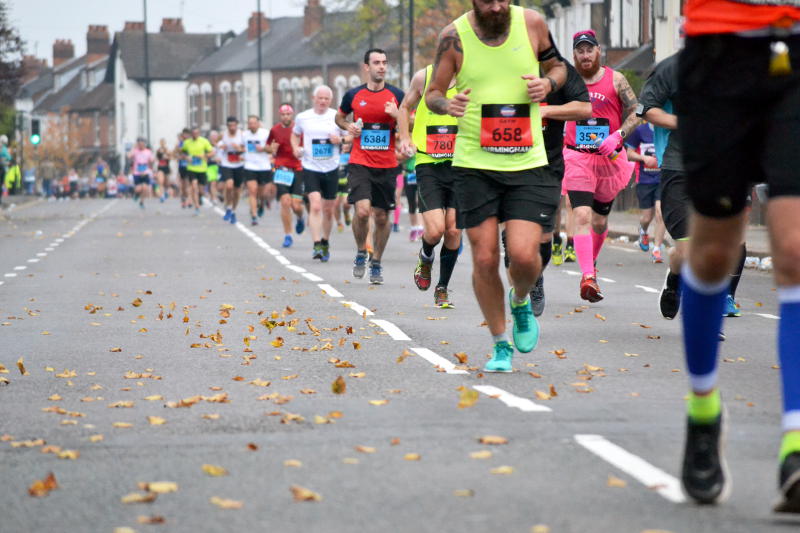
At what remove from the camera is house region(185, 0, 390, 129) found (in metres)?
102

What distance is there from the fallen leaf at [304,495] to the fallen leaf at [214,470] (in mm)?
434

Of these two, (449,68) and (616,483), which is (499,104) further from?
(616,483)

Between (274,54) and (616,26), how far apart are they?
2526 inches

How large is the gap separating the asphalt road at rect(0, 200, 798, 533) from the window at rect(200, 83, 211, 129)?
4024 inches

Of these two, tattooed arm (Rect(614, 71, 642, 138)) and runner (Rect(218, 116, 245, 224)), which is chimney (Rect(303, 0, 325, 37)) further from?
tattooed arm (Rect(614, 71, 642, 138))

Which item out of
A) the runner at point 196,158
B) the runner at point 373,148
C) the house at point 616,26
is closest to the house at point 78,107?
the house at point 616,26

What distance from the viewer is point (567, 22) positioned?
174 feet

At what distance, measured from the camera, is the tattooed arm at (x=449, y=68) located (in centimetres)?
802

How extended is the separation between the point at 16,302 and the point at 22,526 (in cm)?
970

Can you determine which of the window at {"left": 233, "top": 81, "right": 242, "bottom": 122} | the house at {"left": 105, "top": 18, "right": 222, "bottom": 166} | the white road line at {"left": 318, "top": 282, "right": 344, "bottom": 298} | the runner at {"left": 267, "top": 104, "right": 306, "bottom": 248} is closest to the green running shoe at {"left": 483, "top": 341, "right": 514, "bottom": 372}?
the white road line at {"left": 318, "top": 282, "right": 344, "bottom": 298}

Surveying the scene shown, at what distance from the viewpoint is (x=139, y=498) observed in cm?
511

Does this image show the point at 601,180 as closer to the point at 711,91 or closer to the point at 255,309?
the point at 255,309

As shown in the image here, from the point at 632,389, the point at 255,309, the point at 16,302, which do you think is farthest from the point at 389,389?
the point at 16,302

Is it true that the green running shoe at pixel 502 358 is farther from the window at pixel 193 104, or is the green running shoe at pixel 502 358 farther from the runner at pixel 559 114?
the window at pixel 193 104
